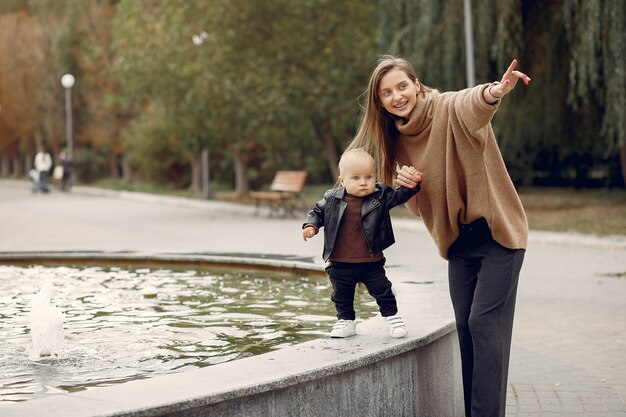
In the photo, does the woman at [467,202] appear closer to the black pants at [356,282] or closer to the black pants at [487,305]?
the black pants at [487,305]

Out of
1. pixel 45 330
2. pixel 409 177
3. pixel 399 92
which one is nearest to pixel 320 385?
pixel 409 177

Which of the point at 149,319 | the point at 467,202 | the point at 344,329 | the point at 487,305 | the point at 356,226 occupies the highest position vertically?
the point at 467,202

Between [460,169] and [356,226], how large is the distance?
2.12 ft

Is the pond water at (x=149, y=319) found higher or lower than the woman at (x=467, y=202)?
lower

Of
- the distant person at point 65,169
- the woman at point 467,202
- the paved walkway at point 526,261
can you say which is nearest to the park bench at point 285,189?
the paved walkway at point 526,261

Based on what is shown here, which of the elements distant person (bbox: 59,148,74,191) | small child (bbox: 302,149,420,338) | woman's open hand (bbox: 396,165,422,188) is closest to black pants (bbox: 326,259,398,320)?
small child (bbox: 302,149,420,338)

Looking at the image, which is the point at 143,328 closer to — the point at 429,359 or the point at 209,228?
the point at 429,359

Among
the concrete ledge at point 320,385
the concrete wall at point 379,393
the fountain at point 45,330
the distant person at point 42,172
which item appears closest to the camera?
the concrete ledge at point 320,385

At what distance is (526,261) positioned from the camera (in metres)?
14.2

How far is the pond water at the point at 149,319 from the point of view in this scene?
587 centimetres

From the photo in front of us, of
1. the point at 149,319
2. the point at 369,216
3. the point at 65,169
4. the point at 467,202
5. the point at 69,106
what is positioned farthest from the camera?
the point at 69,106

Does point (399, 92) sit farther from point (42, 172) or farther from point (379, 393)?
point (42, 172)

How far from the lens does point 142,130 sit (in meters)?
38.6

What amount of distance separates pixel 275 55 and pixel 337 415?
21.5m
